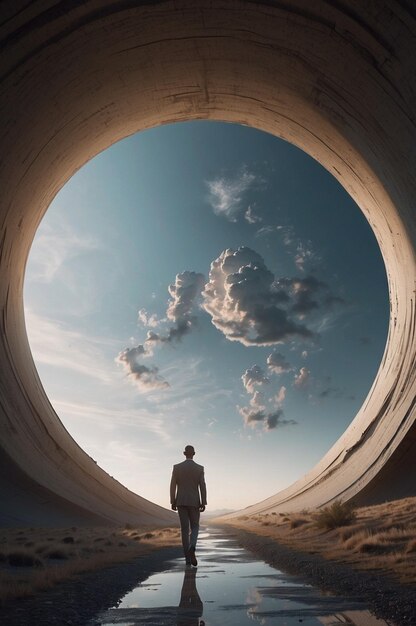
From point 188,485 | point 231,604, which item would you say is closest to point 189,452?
point 188,485

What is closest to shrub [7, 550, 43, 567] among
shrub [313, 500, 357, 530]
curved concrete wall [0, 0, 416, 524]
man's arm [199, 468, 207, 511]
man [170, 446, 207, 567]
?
man [170, 446, 207, 567]

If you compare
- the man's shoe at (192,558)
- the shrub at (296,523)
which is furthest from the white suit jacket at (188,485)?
the shrub at (296,523)

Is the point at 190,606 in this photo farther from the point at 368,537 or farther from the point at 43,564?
the point at 368,537

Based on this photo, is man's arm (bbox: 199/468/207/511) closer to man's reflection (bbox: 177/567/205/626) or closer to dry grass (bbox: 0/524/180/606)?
dry grass (bbox: 0/524/180/606)

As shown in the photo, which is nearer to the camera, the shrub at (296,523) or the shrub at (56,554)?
the shrub at (56,554)

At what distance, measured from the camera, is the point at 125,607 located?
4922 mm

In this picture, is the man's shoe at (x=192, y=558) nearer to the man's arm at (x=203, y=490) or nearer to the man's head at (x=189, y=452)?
the man's arm at (x=203, y=490)

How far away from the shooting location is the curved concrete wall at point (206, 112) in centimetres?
1248

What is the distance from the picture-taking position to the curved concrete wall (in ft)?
40.9

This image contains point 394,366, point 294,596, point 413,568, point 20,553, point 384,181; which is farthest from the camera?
point 394,366

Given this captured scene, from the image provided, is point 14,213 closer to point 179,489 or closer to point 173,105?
point 173,105

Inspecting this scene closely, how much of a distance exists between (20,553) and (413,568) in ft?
18.5

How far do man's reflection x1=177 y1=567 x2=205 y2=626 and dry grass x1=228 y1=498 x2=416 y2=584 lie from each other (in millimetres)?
2260

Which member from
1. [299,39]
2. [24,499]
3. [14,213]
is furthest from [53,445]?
[299,39]
